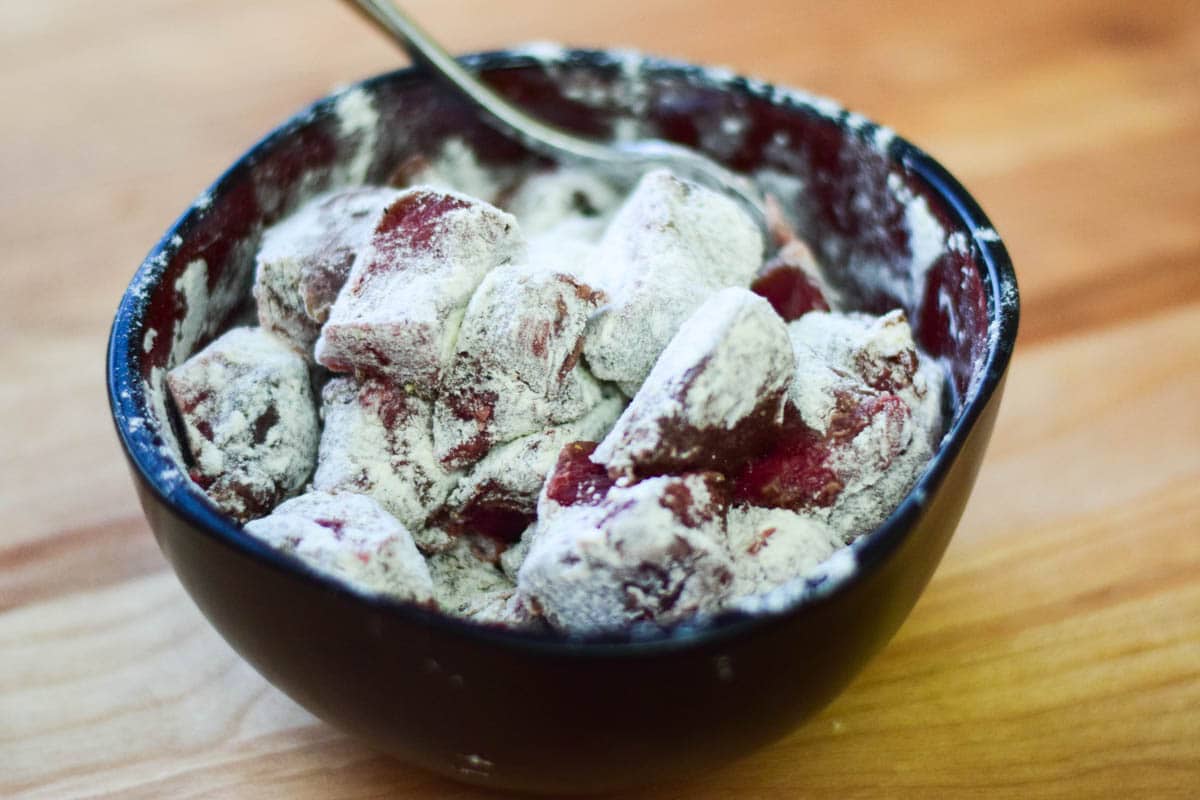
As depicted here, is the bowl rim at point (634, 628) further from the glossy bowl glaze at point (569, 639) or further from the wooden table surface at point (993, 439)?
the wooden table surface at point (993, 439)

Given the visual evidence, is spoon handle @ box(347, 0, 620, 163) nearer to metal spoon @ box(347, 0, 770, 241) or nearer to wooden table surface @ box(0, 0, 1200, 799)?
metal spoon @ box(347, 0, 770, 241)

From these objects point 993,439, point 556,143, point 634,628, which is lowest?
point 993,439

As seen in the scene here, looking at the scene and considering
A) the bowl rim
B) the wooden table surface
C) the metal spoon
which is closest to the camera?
the bowl rim

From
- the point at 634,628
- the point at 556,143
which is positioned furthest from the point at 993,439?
the point at 634,628

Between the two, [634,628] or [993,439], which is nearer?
[634,628]

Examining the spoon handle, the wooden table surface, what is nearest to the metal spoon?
the spoon handle

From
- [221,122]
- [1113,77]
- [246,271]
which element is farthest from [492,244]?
[1113,77]

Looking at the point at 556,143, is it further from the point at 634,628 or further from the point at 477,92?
the point at 634,628
